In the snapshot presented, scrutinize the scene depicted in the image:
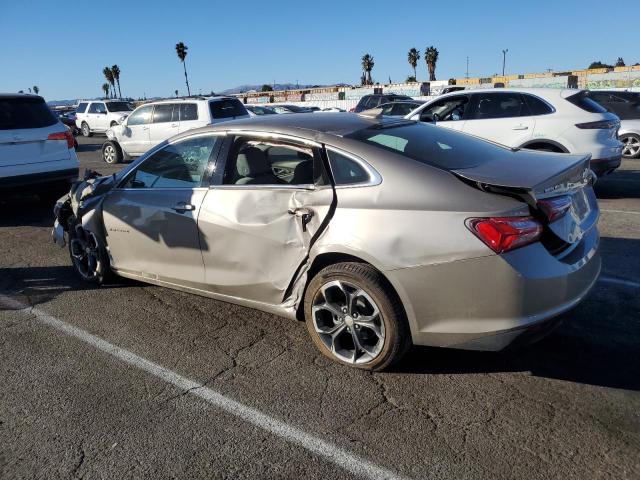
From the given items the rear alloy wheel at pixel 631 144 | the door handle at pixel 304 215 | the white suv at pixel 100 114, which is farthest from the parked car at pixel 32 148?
the white suv at pixel 100 114

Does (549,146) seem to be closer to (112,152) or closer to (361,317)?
(361,317)

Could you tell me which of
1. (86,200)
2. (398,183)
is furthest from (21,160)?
(398,183)

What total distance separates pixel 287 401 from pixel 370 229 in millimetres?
1129

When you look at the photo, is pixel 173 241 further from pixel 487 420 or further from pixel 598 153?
pixel 598 153

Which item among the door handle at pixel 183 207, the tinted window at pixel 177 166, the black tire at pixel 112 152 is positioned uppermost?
the tinted window at pixel 177 166

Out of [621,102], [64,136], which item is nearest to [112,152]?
[64,136]

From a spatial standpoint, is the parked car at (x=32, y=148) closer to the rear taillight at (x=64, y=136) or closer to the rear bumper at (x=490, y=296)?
the rear taillight at (x=64, y=136)

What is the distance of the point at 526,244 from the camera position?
2.91 meters

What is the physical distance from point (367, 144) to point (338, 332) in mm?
1235

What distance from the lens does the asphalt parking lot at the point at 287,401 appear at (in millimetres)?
2652

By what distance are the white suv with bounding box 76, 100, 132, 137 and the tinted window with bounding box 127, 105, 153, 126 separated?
40.6ft

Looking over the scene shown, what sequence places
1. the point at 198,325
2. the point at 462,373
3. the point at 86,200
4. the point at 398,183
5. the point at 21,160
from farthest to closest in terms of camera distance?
the point at 21,160
the point at 86,200
the point at 198,325
the point at 462,373
the point at 398,183

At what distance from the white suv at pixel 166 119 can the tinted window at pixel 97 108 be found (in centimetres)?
1278

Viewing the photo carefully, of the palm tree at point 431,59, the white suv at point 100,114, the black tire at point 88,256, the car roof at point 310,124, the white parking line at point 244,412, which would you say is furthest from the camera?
the palm tree at point 431,59
